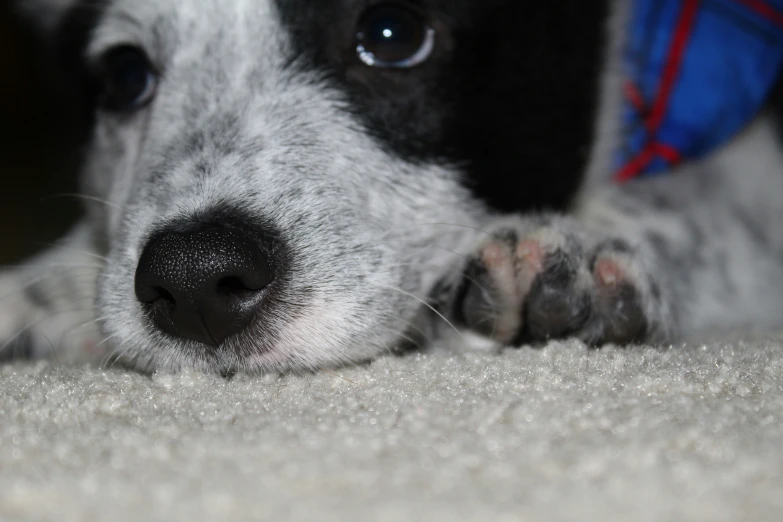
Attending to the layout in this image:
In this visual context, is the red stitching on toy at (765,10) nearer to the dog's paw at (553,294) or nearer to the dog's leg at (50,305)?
the dog's paw at (553,294)

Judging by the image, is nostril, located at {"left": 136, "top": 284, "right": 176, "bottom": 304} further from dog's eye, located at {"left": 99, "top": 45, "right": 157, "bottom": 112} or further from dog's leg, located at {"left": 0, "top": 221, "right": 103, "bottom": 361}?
dog's eye, located at {"left": 99, "top": 45, "right": 157, "bottom": 112}

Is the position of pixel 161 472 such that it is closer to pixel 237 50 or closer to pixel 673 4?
pixel 237 50

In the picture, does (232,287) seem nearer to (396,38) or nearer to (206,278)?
(206,278)

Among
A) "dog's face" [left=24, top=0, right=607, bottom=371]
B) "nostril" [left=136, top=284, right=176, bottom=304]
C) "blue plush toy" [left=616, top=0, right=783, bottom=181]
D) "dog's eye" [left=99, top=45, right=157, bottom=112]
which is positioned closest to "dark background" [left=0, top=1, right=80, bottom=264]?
"dog's eye" [left=99, top=45, right=157, bottom=112]

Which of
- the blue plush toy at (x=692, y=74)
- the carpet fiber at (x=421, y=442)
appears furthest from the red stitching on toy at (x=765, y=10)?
the carpet fiber at (x=421, y=442)

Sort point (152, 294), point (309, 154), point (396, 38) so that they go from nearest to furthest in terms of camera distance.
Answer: point (152, 294) < point (309, 154) < point (396, 38)

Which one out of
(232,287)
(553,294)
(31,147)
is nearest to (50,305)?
(232,287)

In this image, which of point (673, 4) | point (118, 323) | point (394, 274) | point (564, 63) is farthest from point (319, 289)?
point (673, 4)
